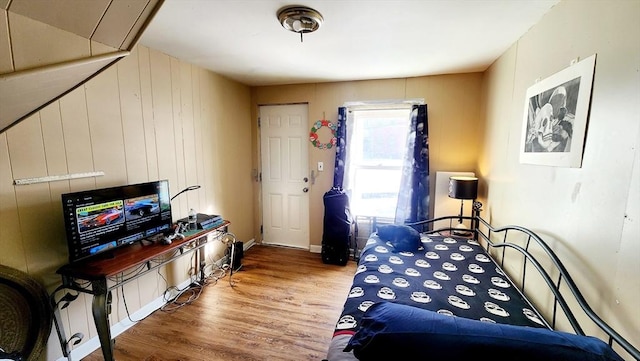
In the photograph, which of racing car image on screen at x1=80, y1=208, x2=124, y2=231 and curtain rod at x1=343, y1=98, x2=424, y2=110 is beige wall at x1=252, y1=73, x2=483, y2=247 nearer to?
curtain rod at x1=343, y1=98, x2=424, y2=110

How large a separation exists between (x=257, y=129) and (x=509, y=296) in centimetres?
337

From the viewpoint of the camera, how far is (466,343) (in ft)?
2.86

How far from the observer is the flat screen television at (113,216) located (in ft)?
5.20

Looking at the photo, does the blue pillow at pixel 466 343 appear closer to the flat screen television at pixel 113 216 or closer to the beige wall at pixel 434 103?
the flat screen television at pixel 113 216

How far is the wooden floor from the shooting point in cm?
188

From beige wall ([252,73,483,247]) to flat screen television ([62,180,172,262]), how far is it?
6.54ft

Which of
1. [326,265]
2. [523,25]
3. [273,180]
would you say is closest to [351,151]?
[273,180]

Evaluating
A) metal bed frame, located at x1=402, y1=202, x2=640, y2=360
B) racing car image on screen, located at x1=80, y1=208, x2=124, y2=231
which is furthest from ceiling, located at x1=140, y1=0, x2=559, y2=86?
metal bed frame, located at x1=402, y1=202, x2=640, y2=360

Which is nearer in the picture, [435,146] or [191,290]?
[191,290]

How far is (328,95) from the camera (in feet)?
11.3

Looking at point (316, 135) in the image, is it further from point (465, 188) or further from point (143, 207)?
point (143, 207)

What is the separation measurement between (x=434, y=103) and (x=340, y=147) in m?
1.25

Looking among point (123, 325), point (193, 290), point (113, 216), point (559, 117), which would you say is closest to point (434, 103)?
point (559, 117)

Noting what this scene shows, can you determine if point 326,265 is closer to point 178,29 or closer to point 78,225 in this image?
point 78,225
